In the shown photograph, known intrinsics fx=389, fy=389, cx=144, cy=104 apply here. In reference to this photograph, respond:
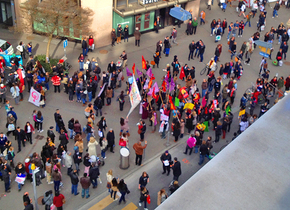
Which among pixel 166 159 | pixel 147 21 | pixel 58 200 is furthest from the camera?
pixel 147 21

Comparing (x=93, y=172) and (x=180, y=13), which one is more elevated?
(x=180, y=13)

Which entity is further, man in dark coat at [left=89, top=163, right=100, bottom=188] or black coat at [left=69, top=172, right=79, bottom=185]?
man in dark coat at [left=89, top=163, right=100, bottom=188]

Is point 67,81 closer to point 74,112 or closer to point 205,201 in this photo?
point 74,112

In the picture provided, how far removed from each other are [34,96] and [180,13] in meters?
13.8

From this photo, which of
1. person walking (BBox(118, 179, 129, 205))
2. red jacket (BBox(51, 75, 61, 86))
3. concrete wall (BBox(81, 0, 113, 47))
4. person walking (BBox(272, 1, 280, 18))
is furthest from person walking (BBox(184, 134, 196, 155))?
person walking (BBox(272, 1, 280, 18))

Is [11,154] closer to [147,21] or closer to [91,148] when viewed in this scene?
[91,148]

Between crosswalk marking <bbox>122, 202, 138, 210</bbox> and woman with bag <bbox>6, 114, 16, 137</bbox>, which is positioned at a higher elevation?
woman with bag <bbox>6, 114, 16, 137</bbox>

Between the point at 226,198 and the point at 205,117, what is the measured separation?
8.57 metres

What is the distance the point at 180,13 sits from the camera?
29734 millimetres

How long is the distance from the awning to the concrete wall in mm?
5099

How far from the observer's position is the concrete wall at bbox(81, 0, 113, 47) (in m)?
26.5

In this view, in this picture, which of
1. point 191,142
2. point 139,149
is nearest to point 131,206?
point 139,149

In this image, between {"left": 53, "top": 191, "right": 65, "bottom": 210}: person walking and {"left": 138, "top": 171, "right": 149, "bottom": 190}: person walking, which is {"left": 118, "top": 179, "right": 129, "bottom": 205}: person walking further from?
{"left": 53, "top": 191, "right": 65, "bottom": 210}: person walking

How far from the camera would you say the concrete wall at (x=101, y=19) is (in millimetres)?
26495
